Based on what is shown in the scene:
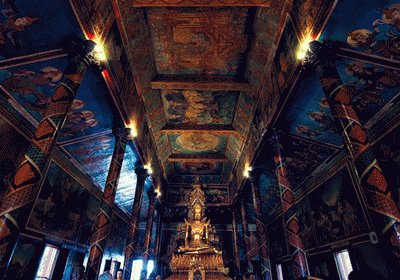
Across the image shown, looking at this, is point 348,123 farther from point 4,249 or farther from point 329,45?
point 4,249

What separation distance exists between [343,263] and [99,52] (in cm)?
1077

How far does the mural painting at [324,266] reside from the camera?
8.55 meters

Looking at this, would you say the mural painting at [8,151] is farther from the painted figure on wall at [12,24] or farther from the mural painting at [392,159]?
the mural painting at [392,159]

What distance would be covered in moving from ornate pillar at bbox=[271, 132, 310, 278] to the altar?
7.12 ft

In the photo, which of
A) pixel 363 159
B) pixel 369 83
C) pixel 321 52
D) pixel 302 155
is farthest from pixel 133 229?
pixel 369 83

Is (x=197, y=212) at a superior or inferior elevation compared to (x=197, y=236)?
superior

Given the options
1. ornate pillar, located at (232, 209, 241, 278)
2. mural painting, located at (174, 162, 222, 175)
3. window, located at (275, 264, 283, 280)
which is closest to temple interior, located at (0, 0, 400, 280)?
window, located at (275, 264, 283, 280)

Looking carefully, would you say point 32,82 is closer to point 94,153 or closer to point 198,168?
point 94,153

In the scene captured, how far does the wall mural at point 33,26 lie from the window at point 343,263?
36.0 ft

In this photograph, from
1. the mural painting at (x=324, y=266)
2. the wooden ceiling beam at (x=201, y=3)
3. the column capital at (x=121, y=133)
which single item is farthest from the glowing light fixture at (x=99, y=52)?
the mural painting at (x=324, y=266)

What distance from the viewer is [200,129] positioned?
44.3ft

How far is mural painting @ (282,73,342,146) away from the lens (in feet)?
21.1

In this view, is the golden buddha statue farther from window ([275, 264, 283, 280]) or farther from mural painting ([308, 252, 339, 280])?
window ([275, 264, 283, 280])

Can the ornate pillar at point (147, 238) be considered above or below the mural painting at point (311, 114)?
below
